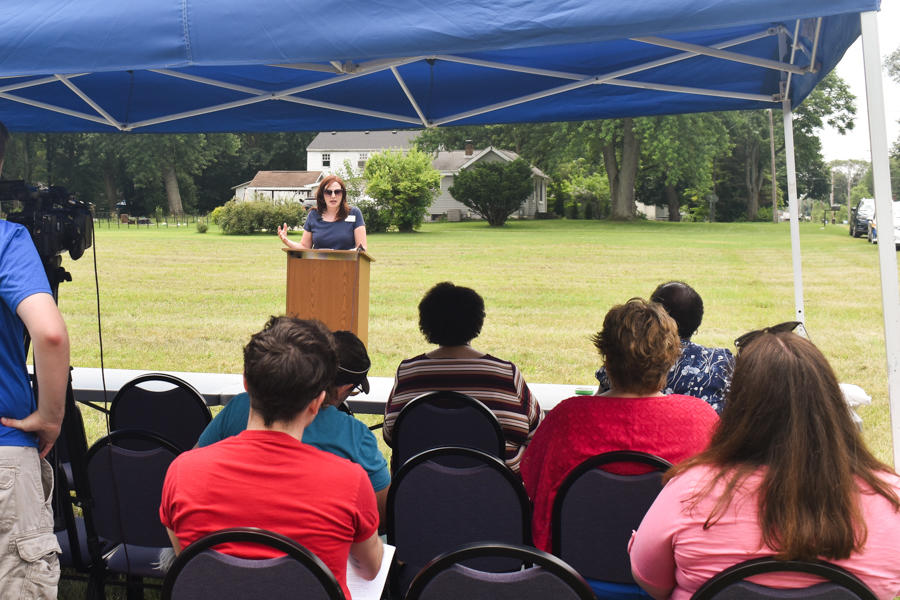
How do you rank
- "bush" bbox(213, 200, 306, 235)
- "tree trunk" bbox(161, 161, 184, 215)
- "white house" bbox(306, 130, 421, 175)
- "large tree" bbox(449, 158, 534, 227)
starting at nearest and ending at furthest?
"bush" bbox(213, 200, 306, 235), "large tree" bbox(449, 158, 534, 227), "tree trunk" bbox(161, 161, 184, 215), "white house" bbox(306, 130, 421, 175)

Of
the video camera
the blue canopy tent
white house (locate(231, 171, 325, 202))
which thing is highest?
white house (locate(231, 171, 325, 202))

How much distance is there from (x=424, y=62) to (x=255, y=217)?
29.5 meters

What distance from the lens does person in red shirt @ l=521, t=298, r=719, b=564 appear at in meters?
2.25

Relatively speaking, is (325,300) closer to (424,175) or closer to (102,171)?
(424,175)

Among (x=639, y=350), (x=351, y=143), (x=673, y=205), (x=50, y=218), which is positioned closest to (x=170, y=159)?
(x=351, y=143)

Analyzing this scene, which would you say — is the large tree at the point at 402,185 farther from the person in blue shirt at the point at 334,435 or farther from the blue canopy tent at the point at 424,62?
the person in blue shirt at the point at 334,435

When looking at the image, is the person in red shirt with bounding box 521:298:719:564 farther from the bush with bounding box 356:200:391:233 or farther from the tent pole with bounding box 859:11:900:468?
the bush with bounding box 356:200:391:233

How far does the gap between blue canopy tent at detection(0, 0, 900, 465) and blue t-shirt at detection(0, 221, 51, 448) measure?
2.69ft

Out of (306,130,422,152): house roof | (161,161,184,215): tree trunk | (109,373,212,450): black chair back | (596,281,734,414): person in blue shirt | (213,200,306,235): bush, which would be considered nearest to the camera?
(596,281,734,414): person in blue shirt

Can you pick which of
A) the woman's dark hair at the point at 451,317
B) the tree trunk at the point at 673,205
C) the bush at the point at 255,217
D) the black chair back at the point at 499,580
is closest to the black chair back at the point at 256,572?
the black chair back at the point at 499,580

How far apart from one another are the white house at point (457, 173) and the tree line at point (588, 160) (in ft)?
3.94

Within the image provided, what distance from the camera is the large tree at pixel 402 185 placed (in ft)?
114

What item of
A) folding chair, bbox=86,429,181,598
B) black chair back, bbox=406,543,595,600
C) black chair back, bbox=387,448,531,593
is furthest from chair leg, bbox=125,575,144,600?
black chair back, bbox=406,543,595,600

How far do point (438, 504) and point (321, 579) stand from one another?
0.79m
